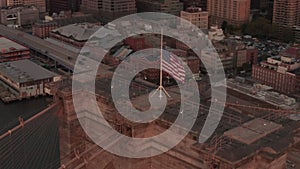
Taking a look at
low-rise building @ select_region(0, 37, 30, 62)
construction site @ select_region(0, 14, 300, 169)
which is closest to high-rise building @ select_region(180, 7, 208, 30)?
low-rise building @ select_region(0, 37, 30, 62)

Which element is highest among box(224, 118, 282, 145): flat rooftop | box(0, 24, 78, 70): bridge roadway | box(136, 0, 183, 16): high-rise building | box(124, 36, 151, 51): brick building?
box(224, 118, 282, 145): flat rooftop

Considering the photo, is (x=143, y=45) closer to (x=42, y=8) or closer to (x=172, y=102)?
(x=42, y=8)

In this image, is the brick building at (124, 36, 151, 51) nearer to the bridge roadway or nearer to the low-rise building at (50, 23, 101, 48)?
the bridge roadway

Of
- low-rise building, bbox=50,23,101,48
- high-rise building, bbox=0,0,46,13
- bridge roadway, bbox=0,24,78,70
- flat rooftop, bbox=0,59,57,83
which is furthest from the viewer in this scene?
high-rise building, bbox=0,0,46,13

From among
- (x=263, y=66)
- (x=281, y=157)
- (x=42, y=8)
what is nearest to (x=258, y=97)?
(x=263, y=66)

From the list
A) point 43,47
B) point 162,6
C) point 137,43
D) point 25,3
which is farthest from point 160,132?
point 25,3

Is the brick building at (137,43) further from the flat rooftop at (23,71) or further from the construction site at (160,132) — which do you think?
the construction site at (160,132)

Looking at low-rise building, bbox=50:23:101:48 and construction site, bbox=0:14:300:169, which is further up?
construction site, bbox=0:14:300:169
